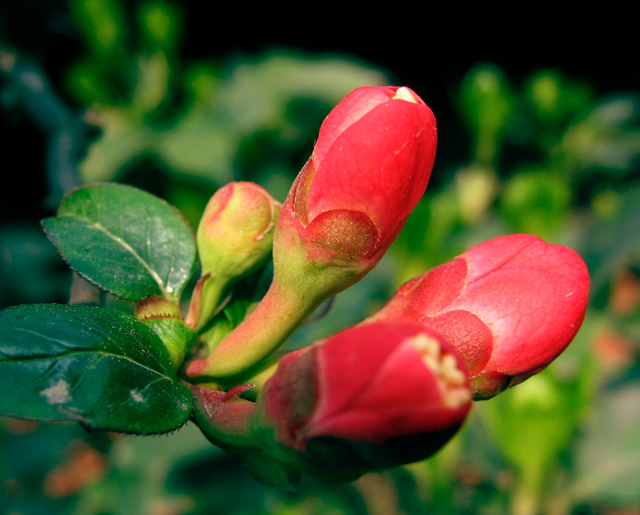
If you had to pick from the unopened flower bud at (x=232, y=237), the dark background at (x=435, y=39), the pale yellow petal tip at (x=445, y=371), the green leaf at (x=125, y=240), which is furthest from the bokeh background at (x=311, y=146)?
the pale yellow petal tip at (x=445, y=371)

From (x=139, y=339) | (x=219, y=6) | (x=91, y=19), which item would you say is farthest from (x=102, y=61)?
(x=139, y=339)

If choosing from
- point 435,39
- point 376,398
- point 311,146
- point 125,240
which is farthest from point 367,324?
point 435,39

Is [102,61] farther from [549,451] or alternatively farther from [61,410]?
[61,410]

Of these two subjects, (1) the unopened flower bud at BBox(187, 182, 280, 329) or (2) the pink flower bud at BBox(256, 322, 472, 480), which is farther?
(1) the unopened flower bud at BBox(187, 182, 280, 329)

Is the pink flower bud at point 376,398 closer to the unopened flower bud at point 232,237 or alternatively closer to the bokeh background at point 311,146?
the unopened flower bud at point 232,237

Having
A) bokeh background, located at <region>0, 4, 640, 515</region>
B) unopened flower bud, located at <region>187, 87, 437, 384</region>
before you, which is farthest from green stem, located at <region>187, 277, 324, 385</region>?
bokeh background, located at <region>0, 4, 640, 515</region>

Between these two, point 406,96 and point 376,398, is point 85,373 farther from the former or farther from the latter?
point 406,96

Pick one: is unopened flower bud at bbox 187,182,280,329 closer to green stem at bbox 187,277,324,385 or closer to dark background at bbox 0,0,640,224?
green stem at bbox 187,277,324,385
